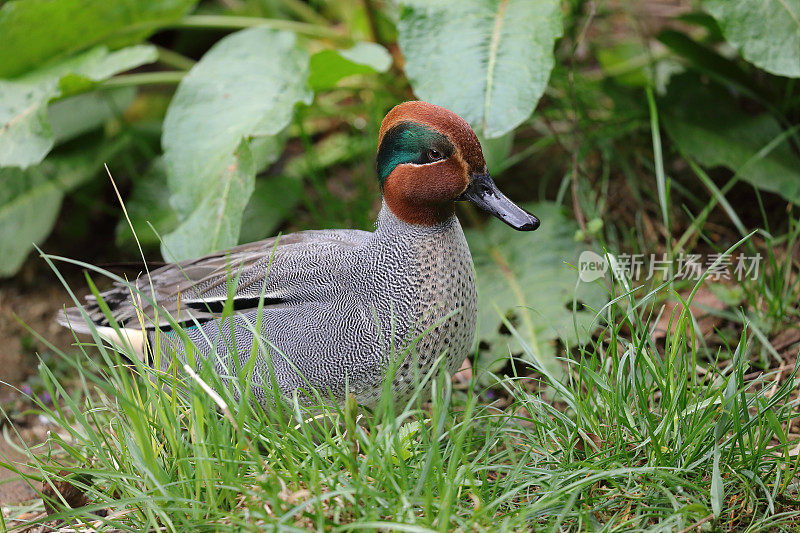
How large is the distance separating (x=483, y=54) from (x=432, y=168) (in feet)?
2.46

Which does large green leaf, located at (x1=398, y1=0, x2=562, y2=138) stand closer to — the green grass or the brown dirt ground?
the green grass

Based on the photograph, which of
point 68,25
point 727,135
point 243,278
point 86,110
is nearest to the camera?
point 243,278

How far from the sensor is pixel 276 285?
2430 mm

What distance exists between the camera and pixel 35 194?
3869mm

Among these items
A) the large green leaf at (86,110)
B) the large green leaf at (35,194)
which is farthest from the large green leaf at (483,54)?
the large green leaf at (35,194)

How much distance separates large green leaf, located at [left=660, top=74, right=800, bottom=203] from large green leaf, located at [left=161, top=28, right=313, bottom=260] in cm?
157

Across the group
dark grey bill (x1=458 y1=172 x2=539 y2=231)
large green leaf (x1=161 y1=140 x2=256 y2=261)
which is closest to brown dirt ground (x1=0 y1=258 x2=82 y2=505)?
large green leaf (x1=161 y1=140 x2=256 y2=261)

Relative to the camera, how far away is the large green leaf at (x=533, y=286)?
2.78 meters

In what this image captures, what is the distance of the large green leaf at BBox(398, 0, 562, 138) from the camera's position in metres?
2.60

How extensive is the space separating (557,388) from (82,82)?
2.30 metres

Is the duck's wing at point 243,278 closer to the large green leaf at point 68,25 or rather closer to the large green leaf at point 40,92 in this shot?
the large green leaf at point 40,92

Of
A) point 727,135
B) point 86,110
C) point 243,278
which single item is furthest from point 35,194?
point 727,135

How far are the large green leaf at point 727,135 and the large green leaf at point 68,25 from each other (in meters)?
2.19
